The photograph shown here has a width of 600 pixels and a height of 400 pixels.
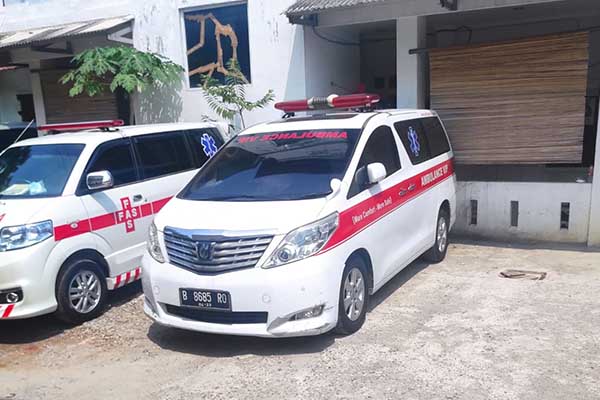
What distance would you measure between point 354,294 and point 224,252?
1192 mm

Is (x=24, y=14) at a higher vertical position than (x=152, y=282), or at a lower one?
higher

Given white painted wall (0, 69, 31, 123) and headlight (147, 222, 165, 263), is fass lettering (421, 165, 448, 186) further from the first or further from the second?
white painted wall (0, 69, 31, 123)

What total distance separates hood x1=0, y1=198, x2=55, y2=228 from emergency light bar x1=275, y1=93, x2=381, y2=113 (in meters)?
2.64

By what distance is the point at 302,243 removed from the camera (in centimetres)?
417

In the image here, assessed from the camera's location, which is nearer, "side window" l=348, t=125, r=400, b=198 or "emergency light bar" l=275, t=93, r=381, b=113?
"side window" l=348, t=125, r=400, b=198

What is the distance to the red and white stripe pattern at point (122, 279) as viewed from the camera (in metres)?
5.55

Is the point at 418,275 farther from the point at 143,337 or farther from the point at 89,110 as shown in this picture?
the point at 89,110

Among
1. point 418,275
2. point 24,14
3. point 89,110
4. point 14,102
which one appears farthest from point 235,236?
point 14,102

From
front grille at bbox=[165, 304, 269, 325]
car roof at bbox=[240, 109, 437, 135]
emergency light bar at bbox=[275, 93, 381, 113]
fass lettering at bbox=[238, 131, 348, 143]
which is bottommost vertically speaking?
front grille at bbox=[165, 304, 269, 325]

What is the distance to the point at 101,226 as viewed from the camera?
5414 millimetres

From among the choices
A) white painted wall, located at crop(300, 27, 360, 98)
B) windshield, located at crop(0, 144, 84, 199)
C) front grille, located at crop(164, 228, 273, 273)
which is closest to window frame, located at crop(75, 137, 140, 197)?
windshield, located at crop(0, 144, 84, 199)

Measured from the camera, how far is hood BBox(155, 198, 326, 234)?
422cm

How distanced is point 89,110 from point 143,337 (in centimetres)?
749

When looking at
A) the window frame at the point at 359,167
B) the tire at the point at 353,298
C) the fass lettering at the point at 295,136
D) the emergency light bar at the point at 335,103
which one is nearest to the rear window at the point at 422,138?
the window frame at the point at 359,167
